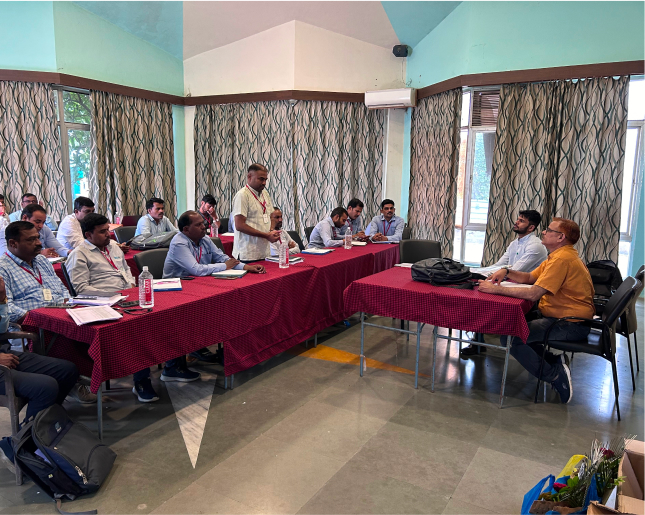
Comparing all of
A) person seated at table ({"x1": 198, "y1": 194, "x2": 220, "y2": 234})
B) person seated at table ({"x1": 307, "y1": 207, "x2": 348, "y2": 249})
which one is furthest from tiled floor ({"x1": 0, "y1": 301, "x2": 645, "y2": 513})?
person seated at table ({"x1": 198, "y1": 194, "x2": 220, "y2": 234})

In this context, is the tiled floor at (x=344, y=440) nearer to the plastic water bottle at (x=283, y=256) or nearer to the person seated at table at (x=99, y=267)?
the person seated at table at (x=99, y=267)

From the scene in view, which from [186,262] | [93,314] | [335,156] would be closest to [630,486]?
[93,314]

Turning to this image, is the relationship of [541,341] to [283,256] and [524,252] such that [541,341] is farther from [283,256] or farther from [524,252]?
[283,256]

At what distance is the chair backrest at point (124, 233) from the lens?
526 centimetres

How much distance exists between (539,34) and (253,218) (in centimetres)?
424

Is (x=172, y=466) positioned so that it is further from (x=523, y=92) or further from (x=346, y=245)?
(x=523, y=92)

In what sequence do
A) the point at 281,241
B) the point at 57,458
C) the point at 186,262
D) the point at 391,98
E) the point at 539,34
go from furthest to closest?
the point at 391,98 < the point at 539,34 < the point at 281,241 < the point at 186,262 < the point at 57,458

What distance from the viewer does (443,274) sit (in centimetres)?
339

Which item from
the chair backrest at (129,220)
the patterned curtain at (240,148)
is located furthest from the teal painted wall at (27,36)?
the patterned curtain at (240,148)

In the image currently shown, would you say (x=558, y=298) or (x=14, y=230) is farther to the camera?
(x=558, y=298)

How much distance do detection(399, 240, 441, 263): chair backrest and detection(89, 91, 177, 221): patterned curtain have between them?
173 inches

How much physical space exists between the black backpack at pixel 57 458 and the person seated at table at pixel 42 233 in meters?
2.64

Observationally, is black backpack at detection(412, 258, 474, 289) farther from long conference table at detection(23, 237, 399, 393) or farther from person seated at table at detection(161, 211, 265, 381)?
person seated at table at detection(161, 211, 265, 381)

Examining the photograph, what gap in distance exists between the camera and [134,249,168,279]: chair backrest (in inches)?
140
